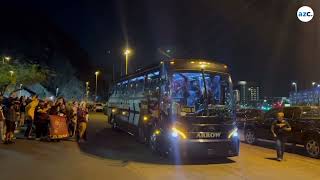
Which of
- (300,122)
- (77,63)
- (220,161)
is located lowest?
(220,161)

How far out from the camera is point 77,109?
63.9 ft

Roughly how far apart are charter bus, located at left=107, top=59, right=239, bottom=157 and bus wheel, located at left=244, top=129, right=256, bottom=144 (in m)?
6.17

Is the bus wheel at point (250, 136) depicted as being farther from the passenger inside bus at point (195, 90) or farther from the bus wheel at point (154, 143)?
the passenger inside bus at point (195, 90)

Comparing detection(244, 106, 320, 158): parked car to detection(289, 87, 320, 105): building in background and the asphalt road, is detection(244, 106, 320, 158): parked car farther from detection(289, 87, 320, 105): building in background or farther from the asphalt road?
detection(289, 87, 320, 105): building in background

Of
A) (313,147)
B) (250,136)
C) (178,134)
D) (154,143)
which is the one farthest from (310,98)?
(178,134)

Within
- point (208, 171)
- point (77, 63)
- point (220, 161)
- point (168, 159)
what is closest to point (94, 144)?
point (168, 159)

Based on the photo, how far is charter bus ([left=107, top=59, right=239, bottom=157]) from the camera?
13391 millimetres

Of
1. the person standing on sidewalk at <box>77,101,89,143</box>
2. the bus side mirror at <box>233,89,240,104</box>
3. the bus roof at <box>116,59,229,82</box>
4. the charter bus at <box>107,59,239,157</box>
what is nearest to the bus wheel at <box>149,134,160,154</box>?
the charter bus at <box>107,59,239,157</box>

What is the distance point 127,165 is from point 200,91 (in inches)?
130

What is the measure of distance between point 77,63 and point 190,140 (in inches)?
3366

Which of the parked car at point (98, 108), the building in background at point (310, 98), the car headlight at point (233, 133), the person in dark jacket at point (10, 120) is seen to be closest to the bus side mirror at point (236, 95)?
the car headlight at point (233, 133)

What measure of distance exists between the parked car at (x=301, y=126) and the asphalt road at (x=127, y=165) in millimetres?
535

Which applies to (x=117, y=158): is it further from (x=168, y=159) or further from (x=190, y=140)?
(x=190, y=140)

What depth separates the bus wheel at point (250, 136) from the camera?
66.7ft
